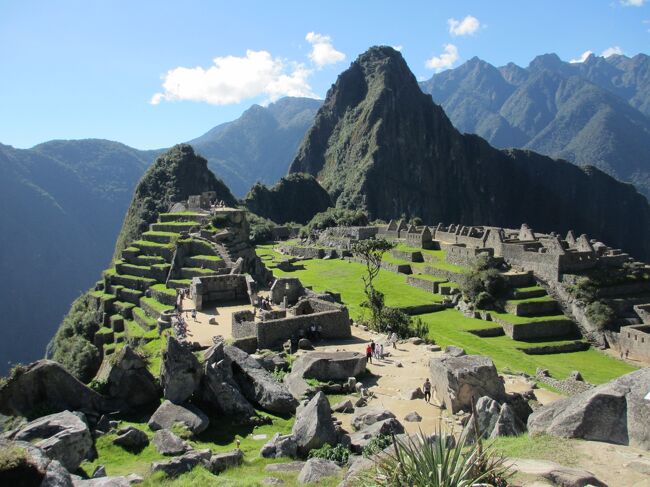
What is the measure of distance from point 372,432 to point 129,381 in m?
5.58

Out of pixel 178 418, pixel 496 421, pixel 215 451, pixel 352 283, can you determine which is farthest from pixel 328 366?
pixel 352 283

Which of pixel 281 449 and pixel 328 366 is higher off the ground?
pixel 328 366

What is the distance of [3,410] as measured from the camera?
11.0 meters

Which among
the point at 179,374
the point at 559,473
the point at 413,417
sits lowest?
the point at 413,417

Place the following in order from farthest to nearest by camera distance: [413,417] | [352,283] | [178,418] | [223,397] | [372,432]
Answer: [352,283] < [413,417] < [223,397] < [178,418] < [372,432]

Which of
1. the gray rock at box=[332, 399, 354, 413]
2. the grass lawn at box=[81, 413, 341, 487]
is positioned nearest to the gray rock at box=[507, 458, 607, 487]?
the grass lawn at box=[81, 413, 341, 487]

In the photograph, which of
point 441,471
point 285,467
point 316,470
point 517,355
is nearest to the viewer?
point 441,471

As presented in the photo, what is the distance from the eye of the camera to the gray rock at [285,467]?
9.41 metres

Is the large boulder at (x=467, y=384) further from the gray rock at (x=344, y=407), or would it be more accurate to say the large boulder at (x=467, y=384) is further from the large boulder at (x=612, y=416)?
the large boulder at (x=612, y=416)

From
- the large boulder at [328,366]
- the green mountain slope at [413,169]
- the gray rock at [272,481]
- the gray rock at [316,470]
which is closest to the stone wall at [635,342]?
the large boulder at [328,366]

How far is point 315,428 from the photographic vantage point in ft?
34.7

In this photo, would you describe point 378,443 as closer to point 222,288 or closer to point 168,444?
point 168,444

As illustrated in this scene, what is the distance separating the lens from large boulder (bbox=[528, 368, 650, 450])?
8.22 metres

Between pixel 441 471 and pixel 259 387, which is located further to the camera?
pixel 259 387
